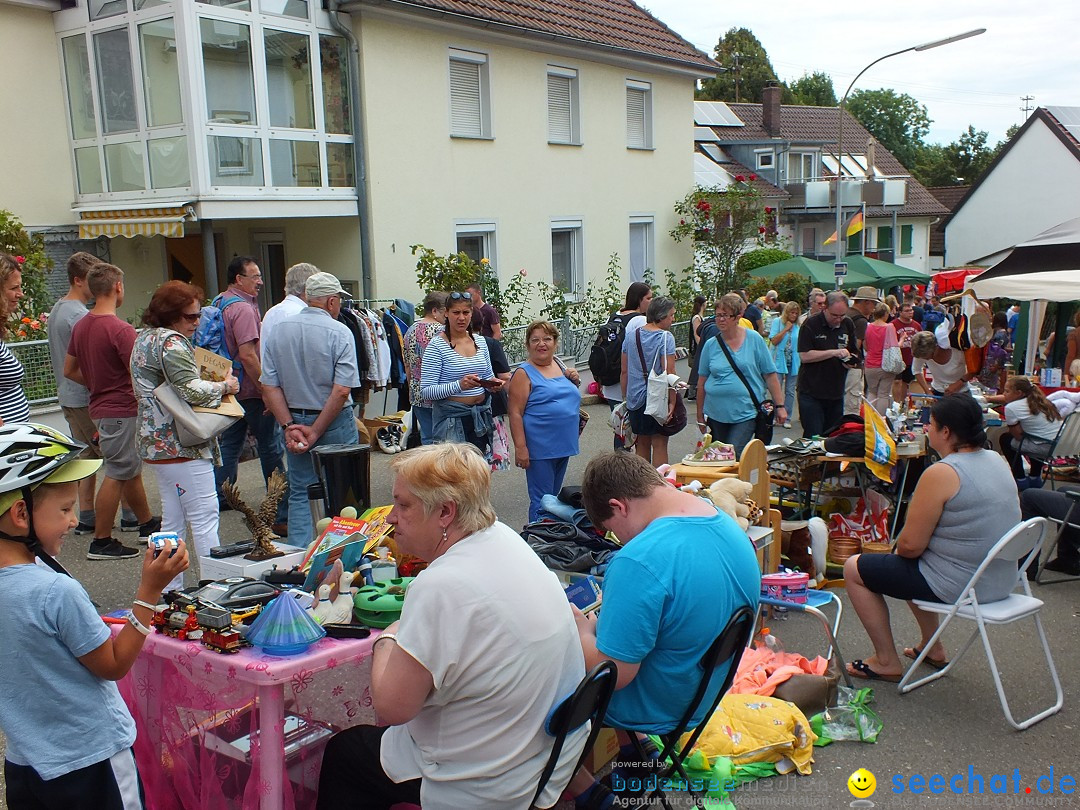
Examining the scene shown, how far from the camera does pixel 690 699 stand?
3.12 m

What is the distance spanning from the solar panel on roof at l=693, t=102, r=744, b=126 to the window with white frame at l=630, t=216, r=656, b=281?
21.9 metres

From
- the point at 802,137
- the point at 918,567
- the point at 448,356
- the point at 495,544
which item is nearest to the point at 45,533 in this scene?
the point at 495,544

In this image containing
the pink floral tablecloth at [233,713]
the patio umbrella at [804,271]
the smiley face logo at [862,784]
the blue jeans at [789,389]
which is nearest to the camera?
the pink floral tablecloth at [233,713]

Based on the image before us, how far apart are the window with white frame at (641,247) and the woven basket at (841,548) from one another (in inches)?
490

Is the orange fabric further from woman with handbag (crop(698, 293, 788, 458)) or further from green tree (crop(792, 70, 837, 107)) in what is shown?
green tree (crop(792, 70, 837, 107))

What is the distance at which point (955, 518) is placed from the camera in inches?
167

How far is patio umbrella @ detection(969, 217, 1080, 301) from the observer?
8922 mm

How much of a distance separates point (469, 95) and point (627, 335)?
8.34 metres

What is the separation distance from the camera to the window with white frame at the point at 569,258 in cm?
1661

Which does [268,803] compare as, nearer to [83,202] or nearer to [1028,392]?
[1028,392]

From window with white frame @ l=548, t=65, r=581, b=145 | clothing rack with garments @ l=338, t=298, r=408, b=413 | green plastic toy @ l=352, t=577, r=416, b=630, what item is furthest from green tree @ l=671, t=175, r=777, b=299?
green plastic toy @ l=352, t=577, r=416, b=630

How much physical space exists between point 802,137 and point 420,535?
4114 centimetres

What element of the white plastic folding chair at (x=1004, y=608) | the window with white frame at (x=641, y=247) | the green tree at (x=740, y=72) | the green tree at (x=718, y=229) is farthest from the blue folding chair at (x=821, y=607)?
the green tree at (x=740, y=72)

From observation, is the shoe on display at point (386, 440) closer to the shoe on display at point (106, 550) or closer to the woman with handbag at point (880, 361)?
the shoe on display at point (106, 550)
